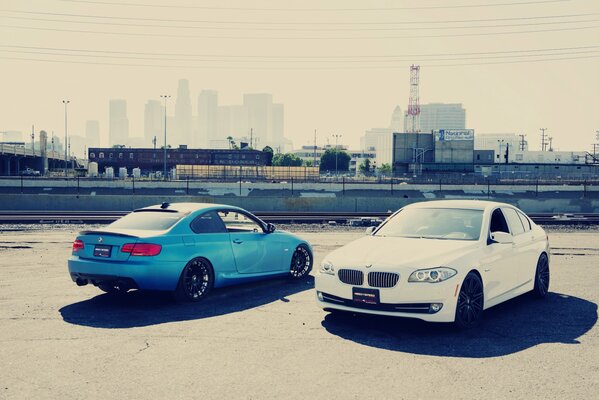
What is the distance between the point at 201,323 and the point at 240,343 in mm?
1104

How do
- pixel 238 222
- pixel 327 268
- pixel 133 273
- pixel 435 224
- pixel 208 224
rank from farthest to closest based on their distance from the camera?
1. pixel 238 222
2. pixel 208 224
3. pixel 435 224
4. pixel 133 273
5. pixel 327 268

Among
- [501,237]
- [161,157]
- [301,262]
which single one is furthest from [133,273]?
[161,157]

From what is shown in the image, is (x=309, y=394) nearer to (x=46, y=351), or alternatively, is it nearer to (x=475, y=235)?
(x=46, y=351)

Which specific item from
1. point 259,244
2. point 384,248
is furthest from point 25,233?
point 384,248

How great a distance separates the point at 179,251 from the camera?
8891 mm

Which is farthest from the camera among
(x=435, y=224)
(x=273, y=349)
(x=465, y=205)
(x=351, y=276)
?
(x=465, y=205)

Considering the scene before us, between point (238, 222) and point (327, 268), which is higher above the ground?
point (238, 222)

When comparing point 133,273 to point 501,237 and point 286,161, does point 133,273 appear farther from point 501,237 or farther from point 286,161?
point 286,161

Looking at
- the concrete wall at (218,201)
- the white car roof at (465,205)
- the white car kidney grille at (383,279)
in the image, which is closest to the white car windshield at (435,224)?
the white car roof at (465,205)

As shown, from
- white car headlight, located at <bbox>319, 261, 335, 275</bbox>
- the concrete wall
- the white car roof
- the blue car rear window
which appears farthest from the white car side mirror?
the concrete wall

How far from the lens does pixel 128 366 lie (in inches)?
238

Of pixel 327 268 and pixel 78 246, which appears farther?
pixel 78 246

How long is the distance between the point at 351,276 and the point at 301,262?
4.06 meters

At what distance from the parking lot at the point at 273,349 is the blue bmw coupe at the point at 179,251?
1.24 feet
